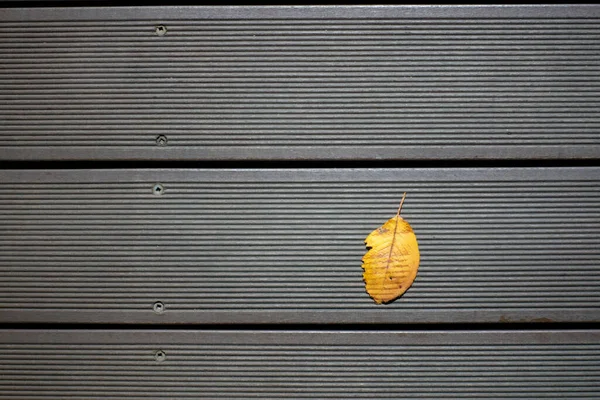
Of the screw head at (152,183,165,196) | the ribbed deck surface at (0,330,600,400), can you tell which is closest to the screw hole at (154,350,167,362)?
the ribbed deck surface at (0,330,600,400)

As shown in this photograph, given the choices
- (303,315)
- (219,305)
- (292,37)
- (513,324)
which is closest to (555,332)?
(513,324)

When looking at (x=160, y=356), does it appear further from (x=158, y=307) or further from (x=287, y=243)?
(x=287, y=243)

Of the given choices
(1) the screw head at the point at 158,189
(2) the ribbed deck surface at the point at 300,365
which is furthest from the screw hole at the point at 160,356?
(1) the screw head at the point at 158,189

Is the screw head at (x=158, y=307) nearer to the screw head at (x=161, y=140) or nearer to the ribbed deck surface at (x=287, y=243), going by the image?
the ribbed deck surface at (x=287, y=243)

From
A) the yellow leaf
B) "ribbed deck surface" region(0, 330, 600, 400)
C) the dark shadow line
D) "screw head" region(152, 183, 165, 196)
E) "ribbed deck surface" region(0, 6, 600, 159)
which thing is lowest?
"ribbed deck surface" region(0, 330, 600, 400)

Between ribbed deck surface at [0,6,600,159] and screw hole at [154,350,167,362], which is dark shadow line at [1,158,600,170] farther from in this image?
screw hole at [154,350,167,362]

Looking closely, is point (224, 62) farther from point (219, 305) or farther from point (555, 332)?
point (555, 332)

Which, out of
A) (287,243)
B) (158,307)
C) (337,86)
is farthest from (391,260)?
(158,307)
